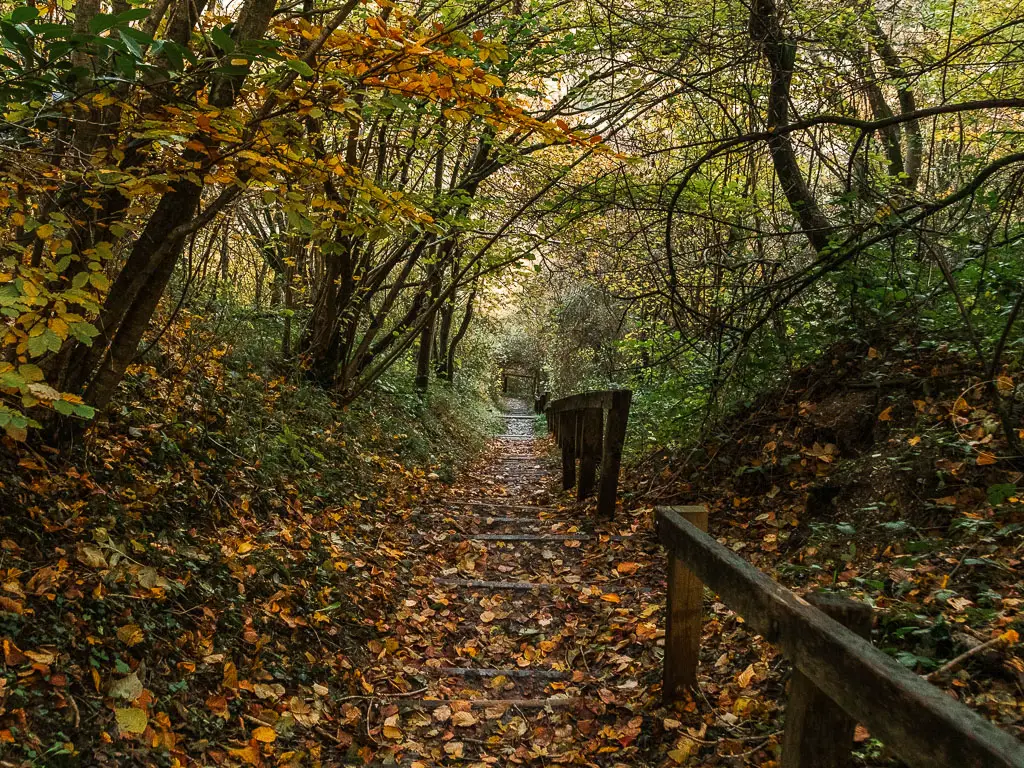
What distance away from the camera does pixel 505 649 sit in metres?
4.20

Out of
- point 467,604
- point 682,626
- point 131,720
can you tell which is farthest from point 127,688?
point 467,604

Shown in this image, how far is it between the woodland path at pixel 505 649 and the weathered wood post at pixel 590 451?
1.05 ft

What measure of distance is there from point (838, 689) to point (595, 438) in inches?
218

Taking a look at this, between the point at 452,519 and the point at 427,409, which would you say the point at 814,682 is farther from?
the point at 427,409

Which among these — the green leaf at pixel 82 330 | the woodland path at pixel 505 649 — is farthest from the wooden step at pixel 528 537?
the green leaf at pixel 82 330

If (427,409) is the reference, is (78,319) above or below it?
above

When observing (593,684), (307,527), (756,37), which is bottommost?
(593,684)

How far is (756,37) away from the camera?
5.00m

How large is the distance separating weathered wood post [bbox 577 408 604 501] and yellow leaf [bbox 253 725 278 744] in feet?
15.7

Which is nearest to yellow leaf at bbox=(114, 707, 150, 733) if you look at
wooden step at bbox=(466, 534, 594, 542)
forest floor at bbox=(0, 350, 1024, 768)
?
forest floor at bbox=(0, 350, 1024, 768)

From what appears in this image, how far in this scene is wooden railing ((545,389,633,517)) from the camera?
6.31 m

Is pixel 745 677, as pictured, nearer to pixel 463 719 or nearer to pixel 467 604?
pixel 463 719

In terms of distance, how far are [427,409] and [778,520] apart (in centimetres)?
858

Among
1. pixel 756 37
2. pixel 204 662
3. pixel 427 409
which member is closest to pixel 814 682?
pixel 204 662
